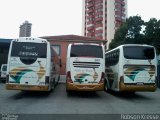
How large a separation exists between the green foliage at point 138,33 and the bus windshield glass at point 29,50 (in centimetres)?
2769

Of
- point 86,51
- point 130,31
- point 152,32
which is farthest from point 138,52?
point 130,31

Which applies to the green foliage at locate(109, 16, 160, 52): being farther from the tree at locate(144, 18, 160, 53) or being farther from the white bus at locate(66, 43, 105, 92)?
the white bus at locate(66, 43, 105, 92)

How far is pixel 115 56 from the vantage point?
15.6m

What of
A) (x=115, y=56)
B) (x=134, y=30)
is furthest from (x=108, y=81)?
(x=134, y=30)

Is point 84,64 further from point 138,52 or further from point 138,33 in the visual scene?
point 138,33

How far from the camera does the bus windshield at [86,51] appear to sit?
14219 millimetres

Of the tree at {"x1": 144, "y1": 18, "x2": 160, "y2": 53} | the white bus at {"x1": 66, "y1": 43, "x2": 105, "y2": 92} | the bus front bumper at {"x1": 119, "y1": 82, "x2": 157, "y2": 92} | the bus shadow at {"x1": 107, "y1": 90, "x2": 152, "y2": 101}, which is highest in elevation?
the tree at {"x1": 144, "y1": 18, "x2": 160, "y2": 53}

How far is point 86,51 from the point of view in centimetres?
1430

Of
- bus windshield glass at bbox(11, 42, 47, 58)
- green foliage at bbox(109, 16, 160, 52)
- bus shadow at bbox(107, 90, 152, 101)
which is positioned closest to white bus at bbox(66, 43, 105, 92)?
bus windshield glass at bbox(11, 42, 47, 58)

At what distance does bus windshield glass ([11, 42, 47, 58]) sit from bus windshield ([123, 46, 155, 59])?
4695 mm

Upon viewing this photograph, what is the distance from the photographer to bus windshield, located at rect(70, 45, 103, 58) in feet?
46.6

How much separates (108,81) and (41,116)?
9.84 metres

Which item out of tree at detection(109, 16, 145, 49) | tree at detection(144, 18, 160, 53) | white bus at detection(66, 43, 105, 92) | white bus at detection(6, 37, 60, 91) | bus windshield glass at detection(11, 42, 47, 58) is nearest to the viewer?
white bus at detection(6, 37, 60, 91)

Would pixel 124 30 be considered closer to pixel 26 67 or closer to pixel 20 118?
Answer: pixel 26 67
